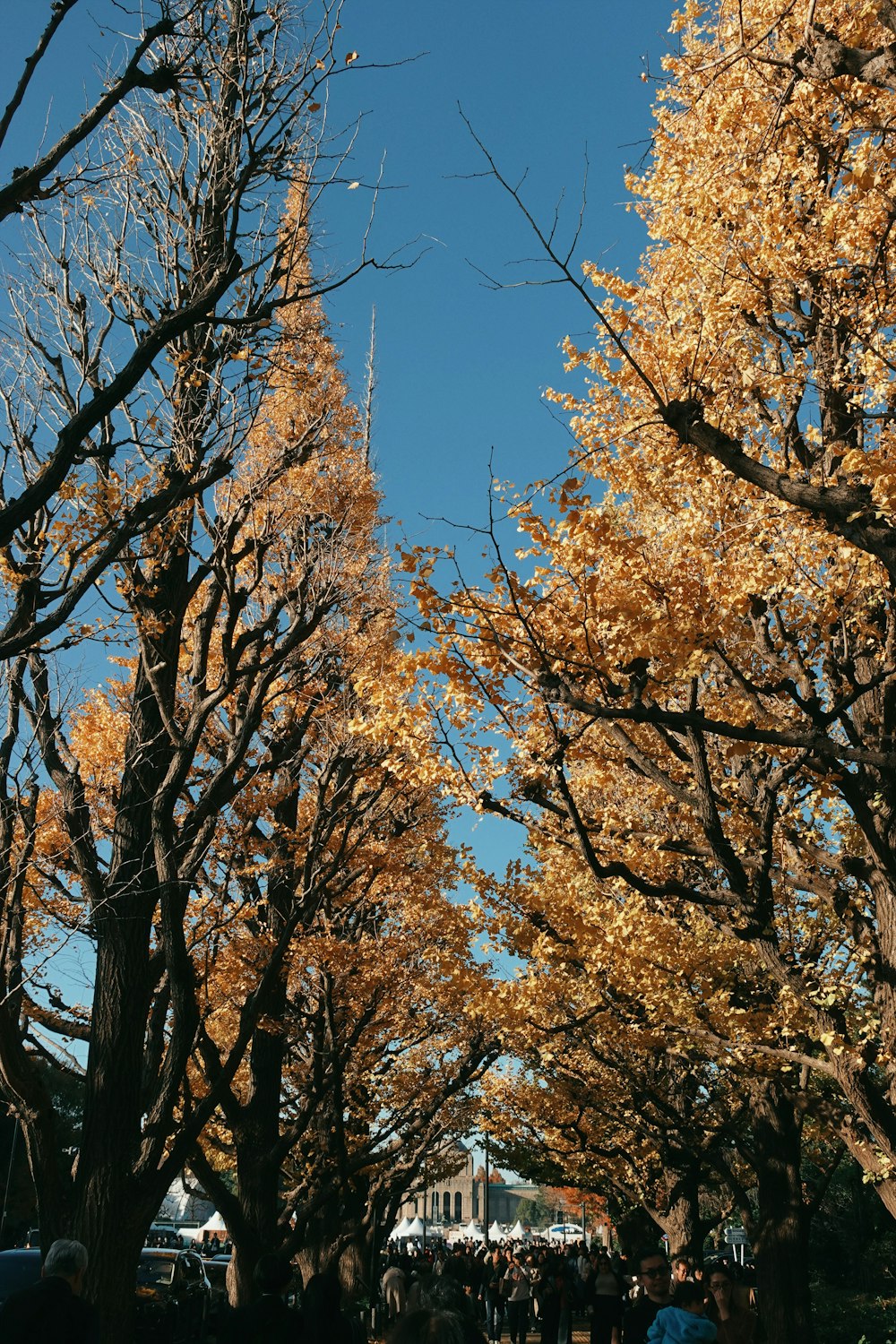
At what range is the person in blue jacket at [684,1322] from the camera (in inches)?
219

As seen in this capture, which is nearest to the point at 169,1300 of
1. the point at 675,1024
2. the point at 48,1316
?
the point at 675,1024

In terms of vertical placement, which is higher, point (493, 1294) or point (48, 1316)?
point (48, 1316)

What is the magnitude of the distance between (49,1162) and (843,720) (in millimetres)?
5770

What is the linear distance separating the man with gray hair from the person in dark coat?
0.59 metres

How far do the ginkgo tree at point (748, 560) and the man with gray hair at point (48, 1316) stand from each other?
11.0 feet

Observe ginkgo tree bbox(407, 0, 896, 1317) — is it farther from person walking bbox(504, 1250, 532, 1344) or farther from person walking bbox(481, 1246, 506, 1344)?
person walking bbox(481, 1246, 506, 1344)

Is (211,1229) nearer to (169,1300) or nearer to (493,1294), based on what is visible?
(493,1294)

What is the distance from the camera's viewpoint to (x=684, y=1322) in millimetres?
5609

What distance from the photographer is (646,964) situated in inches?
403

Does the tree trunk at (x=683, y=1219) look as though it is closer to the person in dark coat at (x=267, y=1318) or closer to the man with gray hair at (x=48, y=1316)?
the person in dark coat at (x=267, y=1318)

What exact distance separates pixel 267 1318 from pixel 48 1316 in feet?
3.07

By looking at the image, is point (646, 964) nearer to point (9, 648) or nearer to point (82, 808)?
point (82, 808)

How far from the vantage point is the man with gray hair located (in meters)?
4.10

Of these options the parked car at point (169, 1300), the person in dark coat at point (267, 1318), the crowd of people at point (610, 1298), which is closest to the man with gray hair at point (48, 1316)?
the person in dark coat at point (267, 1318)
